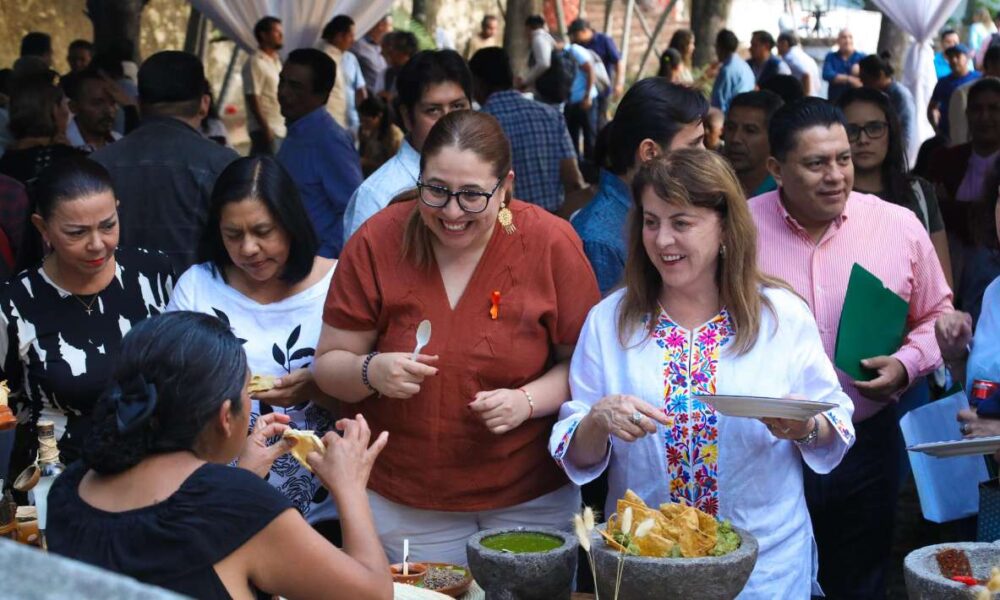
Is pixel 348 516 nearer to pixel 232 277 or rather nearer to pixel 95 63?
pixel 232 277

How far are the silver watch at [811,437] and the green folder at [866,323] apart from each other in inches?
23.5

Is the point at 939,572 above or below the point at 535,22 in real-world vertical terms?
below

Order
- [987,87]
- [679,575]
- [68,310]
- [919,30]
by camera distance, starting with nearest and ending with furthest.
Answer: [679,575]
[68,310]
[987,87]
[919,30]

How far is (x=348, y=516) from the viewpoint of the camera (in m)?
2.31

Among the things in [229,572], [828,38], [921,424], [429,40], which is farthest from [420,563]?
[828,38]

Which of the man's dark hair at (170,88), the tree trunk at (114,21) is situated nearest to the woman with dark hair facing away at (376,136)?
the tree trunk at (114,21)

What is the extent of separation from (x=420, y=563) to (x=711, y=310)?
2.80ft

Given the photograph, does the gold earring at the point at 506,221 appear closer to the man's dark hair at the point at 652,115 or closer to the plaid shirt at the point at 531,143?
the man's dark hair at the point at 652,115

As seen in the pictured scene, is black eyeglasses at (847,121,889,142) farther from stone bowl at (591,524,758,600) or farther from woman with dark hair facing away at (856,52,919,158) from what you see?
woman with dark hair facing away at (856,52,919,158)

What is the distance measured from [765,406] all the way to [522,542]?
591 mm

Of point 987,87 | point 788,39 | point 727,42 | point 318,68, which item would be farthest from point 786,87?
point 788,39

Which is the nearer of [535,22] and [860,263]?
[860,263]

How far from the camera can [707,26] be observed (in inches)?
645

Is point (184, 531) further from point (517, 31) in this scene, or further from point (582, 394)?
point (517, 31)
